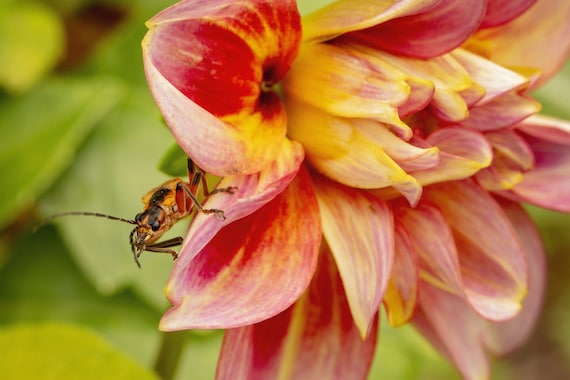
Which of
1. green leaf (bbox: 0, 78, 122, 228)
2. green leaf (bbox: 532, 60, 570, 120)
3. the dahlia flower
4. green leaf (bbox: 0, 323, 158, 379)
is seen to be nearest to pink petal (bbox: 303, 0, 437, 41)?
the dahlia flower

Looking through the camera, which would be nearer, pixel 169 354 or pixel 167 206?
pixel 167 206

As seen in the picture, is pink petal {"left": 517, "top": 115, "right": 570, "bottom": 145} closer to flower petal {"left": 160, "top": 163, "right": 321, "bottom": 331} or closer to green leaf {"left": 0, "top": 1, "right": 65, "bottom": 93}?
flower petal {"left": 160, "top": 163, "right": 321, "bottom": 331}

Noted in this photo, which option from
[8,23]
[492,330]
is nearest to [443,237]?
[492,330]

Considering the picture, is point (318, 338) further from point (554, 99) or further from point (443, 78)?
point (554, 99)

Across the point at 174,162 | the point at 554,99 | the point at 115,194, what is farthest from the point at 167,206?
the point at 554,99

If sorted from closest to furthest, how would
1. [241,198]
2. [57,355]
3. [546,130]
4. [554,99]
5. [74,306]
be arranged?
[241,198]
[546,130]
[57,355]
[74,306]
[554,99]

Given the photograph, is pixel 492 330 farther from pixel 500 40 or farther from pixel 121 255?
pixel 121 255

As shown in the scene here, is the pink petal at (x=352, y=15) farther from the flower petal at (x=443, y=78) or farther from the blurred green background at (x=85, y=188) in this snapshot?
the blurred green background at (x=85, y=188)
